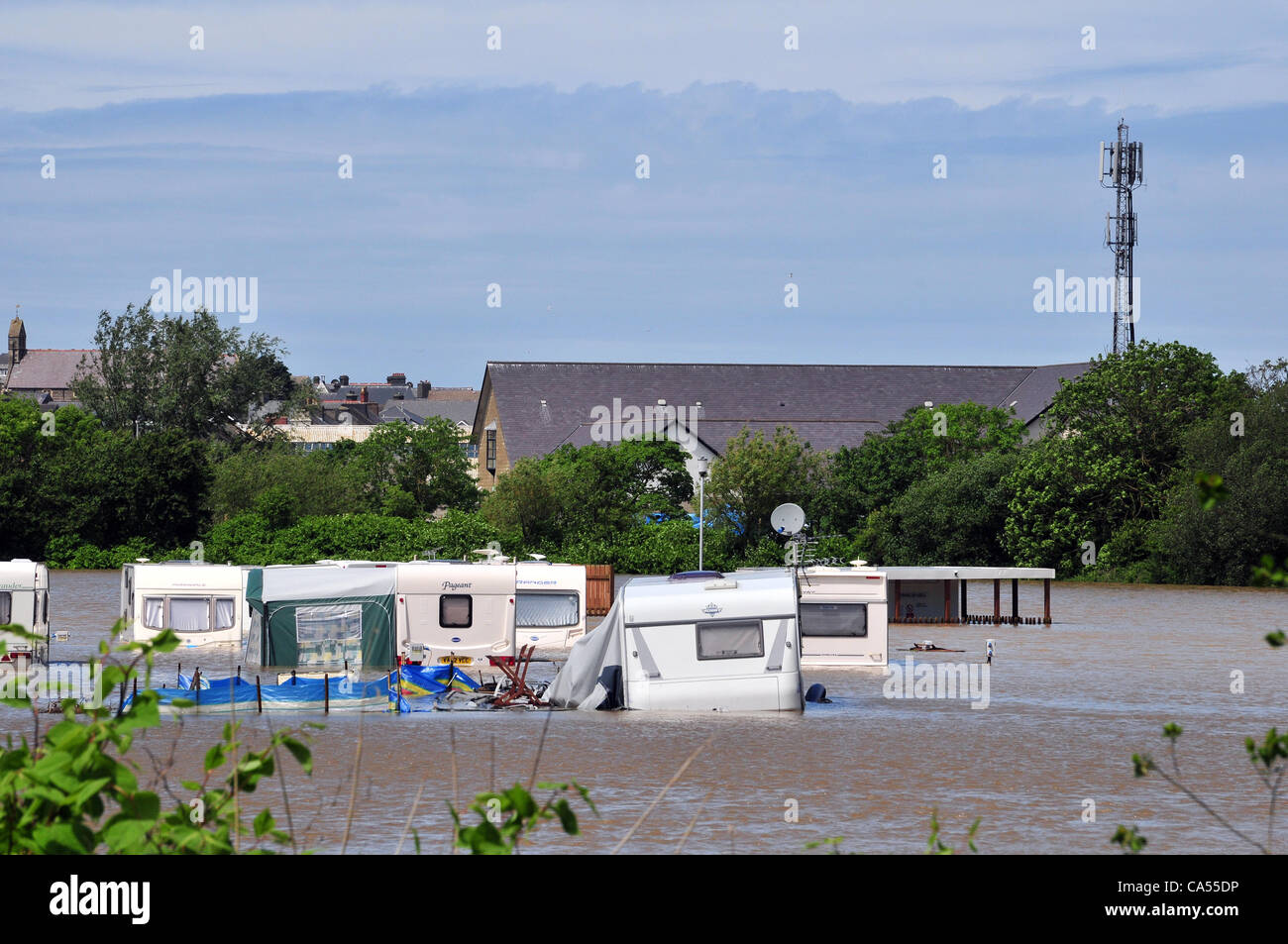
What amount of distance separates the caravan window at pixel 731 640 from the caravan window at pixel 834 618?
29.6ft

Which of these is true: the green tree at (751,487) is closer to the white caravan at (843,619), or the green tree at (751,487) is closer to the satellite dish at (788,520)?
the satellite dish at (788,520)

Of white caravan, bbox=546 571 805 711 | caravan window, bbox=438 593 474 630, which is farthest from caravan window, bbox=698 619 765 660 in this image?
caravan window, bbox=438 593 474 630

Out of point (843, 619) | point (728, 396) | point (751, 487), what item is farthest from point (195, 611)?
point (728, 396)

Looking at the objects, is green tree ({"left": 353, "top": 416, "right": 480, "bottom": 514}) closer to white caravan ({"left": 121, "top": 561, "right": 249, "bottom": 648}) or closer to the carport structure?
the carport structure

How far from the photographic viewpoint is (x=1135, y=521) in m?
74.1

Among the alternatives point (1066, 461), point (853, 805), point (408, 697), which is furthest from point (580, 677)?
point (1066, 461)

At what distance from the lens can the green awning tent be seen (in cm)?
3238

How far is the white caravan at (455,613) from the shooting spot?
33.4m

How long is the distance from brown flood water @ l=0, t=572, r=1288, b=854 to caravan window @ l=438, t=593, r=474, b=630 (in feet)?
7.55

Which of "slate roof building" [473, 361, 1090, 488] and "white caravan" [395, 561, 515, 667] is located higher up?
"slate roof building" [473, 361, 1090, 488]

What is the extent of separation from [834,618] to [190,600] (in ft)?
50.0

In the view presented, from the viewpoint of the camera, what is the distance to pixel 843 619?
3556 centimetres
